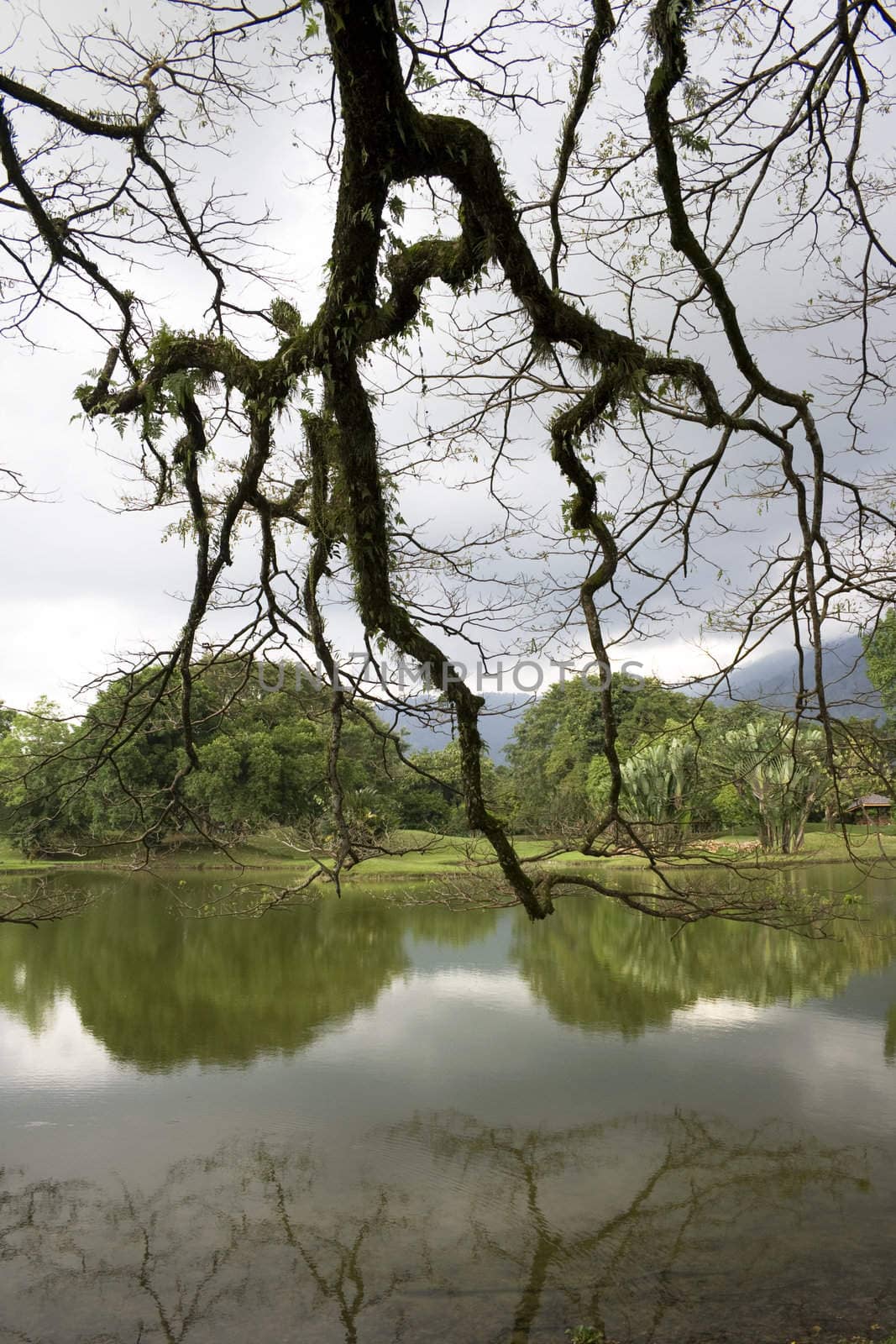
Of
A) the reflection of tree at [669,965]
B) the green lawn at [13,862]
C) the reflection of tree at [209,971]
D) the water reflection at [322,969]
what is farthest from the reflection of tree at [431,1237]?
the green lawn at [13,862]

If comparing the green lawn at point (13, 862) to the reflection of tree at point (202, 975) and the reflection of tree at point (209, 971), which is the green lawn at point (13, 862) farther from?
the reflection of tree at point (202, 975)

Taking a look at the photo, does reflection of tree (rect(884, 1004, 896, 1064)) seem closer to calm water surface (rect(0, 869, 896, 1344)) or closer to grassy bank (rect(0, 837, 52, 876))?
calm water surface (rect(0, 869, 896, 1344))

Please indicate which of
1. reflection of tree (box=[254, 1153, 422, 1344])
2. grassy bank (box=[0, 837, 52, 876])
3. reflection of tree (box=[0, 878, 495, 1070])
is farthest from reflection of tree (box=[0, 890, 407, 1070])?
reflection of tree (box=[254, 1153, 422, 1344])

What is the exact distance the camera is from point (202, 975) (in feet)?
37.2

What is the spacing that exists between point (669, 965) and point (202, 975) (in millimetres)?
5829

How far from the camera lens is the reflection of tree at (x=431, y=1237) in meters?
4.65

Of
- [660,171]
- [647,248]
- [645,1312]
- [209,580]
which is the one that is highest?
[647,248]

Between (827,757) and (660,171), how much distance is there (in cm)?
176

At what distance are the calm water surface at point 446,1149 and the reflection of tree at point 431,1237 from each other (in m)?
0.02

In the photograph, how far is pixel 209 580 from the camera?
140 inches

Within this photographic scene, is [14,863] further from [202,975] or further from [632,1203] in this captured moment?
[632,1203]

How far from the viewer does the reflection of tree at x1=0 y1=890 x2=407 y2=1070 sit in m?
9.04

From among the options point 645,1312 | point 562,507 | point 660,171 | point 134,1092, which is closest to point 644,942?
point 134,1092

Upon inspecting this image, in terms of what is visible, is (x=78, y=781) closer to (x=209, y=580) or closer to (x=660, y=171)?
(x=209, y=580)
